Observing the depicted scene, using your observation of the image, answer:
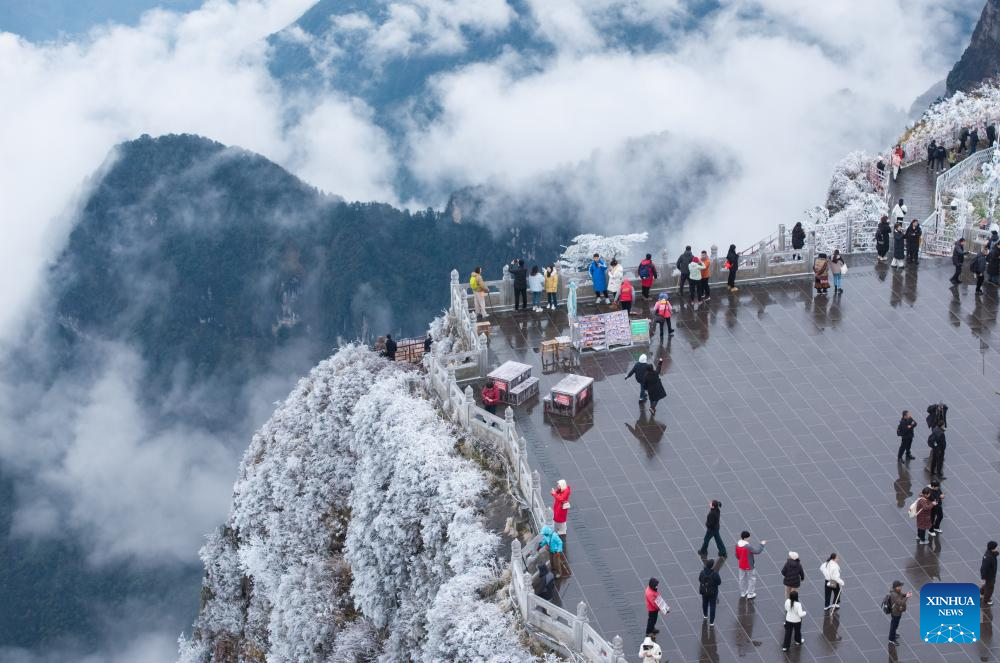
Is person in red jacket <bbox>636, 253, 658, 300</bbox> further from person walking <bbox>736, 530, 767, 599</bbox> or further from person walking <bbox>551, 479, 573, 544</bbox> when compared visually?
person walking <bbox>736, 530, 767, 599</bbox>

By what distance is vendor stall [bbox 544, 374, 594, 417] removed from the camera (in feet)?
105

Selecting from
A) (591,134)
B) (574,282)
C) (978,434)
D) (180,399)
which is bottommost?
(180,399)

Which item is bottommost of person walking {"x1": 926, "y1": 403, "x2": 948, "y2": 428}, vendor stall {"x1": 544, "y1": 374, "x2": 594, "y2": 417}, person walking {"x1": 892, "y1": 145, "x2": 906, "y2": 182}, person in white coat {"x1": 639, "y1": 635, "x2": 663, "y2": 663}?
person in white coat {"x1": 639, "y1": 635, "x2": 663, "y2": 663}

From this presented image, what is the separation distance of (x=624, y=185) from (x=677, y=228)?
15.4 m

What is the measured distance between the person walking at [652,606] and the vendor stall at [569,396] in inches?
344

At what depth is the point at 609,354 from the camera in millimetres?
35250

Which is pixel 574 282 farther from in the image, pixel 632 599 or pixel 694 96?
pixel 694 96

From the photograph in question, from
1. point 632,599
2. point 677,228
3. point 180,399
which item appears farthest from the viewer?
point 180,399

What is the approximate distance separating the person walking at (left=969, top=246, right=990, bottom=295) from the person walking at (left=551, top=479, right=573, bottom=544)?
56.1ft

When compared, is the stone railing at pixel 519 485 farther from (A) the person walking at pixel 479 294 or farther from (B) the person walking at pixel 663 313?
(B) the person walking at pixel 663 313

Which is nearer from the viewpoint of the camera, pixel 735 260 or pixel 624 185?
pixel 735 260

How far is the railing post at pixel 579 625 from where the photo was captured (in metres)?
22.9

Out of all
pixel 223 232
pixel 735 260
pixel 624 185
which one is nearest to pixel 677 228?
pixel 624 185

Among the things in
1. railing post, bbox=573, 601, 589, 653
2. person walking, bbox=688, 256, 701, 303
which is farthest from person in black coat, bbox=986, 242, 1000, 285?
railing post, bbox=573, 601, 589, 653
